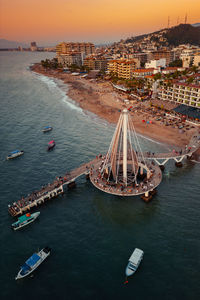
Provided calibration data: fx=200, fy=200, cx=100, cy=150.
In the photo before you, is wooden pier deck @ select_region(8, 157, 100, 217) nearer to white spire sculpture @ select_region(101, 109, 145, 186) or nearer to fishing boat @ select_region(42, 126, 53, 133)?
white spire sculpture @ select_region(101, 109, 145, 186)

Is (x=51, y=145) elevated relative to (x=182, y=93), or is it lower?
lower

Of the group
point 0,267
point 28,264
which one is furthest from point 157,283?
point 0,267

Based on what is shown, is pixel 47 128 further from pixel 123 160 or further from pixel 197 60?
pixel 197 60

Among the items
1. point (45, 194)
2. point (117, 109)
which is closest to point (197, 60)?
point (117, 109)

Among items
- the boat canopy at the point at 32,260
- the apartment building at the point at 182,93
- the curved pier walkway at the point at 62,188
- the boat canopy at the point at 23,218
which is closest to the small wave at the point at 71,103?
the apartment building at the point at 182,93

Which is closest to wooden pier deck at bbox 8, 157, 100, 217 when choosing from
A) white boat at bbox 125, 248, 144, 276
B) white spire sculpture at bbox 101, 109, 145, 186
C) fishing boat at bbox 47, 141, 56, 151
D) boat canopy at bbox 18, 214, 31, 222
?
boat canopy at bbox 18, 214, 31, 222

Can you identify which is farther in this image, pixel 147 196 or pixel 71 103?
pixel 71 103
